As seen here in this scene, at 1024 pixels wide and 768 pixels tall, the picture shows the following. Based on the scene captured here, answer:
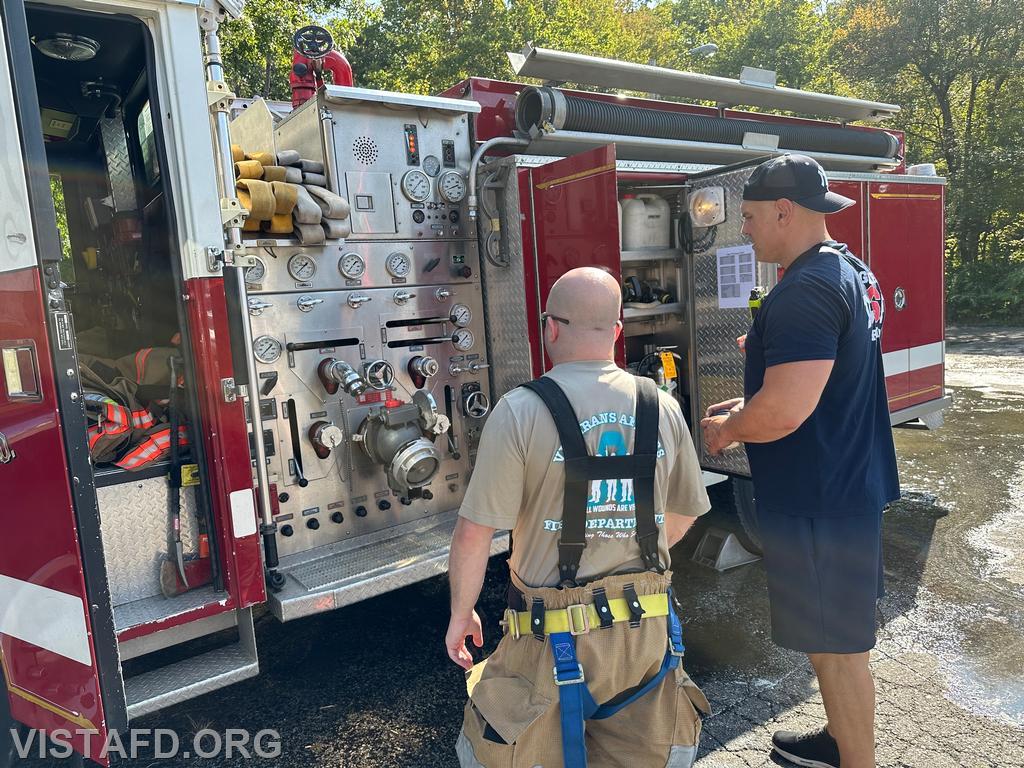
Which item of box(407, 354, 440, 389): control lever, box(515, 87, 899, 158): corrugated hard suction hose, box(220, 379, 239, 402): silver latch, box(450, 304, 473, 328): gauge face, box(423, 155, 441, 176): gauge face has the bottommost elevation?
box(407, 354, 440, 389): control lever

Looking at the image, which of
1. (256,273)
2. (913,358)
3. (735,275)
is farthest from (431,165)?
(913,358)

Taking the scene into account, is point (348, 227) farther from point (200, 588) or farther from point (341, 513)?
point (200, 588)

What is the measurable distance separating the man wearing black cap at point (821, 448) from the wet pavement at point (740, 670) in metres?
0.66

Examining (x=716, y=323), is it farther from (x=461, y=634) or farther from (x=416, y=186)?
(x=461, y=634)

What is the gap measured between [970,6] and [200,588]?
25570mm

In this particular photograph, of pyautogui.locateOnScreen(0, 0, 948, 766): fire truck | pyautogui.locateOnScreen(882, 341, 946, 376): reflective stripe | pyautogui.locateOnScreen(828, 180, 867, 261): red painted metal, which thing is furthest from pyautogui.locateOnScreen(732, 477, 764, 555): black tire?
pyautogui.locateOnScreen(828, 180, 867, 261): red painted metal

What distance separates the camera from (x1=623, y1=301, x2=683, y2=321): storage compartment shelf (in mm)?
4582

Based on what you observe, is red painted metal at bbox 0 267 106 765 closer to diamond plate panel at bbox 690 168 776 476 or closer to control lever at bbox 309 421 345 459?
control lever at bbox 309 421 345 459

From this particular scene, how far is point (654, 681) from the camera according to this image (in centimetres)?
192

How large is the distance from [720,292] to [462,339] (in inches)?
65.7

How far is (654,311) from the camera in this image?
4738mm

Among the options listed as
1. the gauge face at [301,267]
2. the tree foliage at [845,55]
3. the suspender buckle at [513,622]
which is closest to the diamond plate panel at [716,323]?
the gauge face at [301,267]

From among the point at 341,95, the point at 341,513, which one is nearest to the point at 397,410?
the point at 341,513

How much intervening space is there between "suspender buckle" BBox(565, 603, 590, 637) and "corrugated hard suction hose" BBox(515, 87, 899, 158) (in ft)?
10.2
